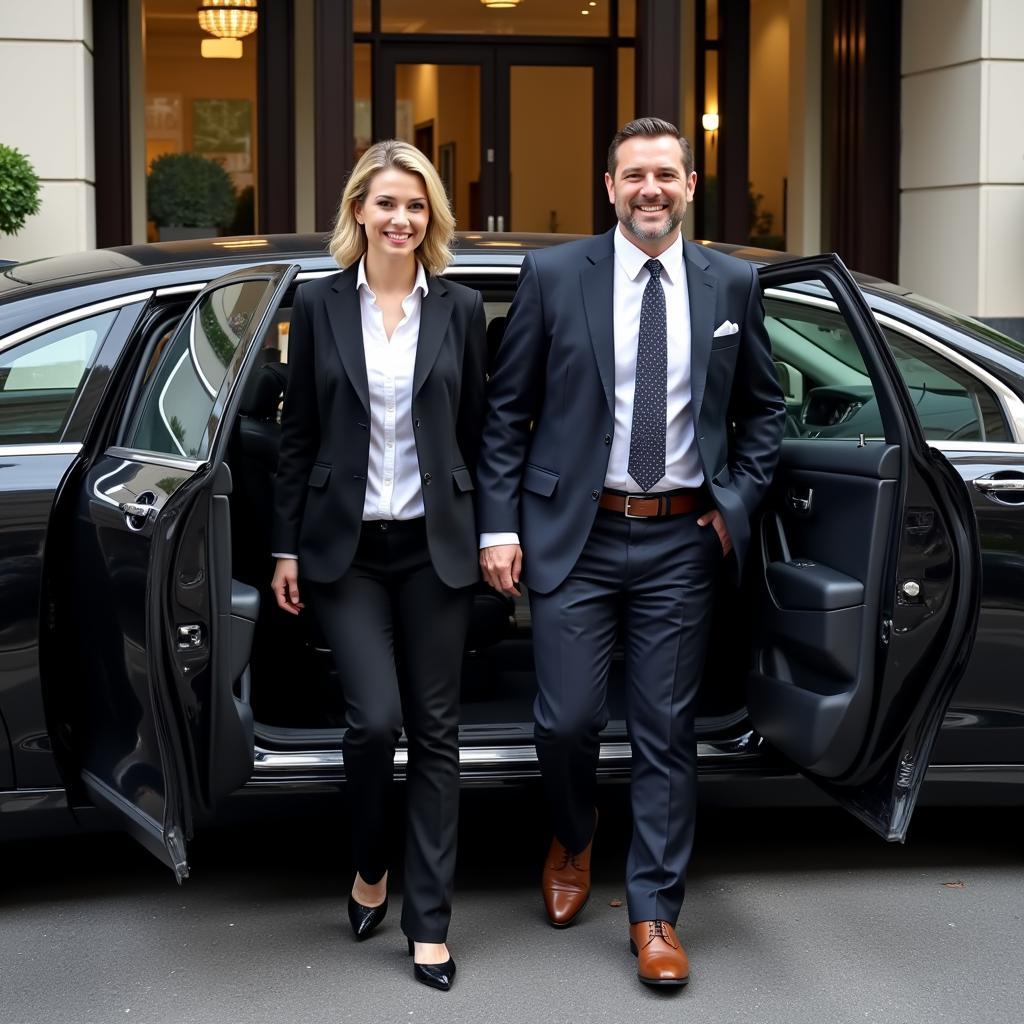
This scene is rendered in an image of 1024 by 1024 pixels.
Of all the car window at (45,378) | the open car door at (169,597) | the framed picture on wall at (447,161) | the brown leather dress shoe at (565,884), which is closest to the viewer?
the open car door at (169,597)

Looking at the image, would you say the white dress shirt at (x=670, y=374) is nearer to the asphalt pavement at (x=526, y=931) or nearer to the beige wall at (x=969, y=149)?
the asphalt pavement at (x=526, y=931)

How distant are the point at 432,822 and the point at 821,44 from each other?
9382mm

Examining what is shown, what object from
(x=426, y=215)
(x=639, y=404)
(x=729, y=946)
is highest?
(x=426, y=215)

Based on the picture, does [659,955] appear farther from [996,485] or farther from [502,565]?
[996,485]

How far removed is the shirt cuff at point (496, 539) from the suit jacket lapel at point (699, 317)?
1.58 feet

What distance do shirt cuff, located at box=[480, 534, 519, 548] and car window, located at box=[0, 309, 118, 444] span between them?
1030mm

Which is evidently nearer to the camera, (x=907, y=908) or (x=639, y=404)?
(x=639, y=404)

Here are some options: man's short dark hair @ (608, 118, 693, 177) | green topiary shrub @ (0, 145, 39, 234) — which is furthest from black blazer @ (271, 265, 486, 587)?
green topiary shrub @ (0, 145, 39, 234)

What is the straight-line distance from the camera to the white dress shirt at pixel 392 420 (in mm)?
3482

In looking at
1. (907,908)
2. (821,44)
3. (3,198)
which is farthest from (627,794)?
(821,44)

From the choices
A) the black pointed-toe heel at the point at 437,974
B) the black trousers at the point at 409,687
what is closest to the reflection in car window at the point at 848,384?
the black trousers at the point at 409,687

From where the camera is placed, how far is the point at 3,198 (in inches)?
315

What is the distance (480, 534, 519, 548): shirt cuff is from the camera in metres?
3.57

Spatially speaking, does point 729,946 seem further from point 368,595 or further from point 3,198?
point 3,198
